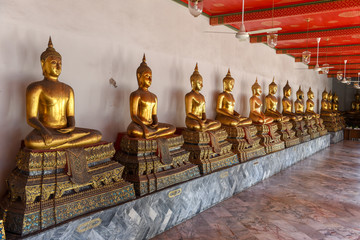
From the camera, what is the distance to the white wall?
293cm

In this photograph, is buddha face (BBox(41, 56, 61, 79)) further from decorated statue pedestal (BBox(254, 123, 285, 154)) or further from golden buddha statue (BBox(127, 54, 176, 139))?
decorated statue pedestal (BBox(254, 123, 285, 154))

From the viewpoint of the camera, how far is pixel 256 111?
22.6ft

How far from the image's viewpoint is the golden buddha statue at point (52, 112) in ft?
8.77

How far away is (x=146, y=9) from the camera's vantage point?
14.1 feet

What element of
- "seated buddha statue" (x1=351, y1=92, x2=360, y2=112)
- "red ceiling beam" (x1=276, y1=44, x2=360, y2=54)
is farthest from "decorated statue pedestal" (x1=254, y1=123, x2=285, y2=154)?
"seated buddha statue" (x1=351, y1=92, x2=360, y2=112)

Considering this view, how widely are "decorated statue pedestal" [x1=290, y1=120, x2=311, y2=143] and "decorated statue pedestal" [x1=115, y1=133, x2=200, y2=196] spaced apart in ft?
17.8

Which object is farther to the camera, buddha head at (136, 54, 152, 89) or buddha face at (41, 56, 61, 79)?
buddha head at (136, 54, 152, 89)

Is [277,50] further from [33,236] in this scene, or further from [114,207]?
[33,236]

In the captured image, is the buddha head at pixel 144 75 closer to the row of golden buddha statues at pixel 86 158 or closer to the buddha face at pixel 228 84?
the row of golden buddha statues at pixel 86 158

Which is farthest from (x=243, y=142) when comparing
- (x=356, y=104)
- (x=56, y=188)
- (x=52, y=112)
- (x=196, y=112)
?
(x=356, y=104)

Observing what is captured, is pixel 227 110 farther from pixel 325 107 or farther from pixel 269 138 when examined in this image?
pixel 325 107

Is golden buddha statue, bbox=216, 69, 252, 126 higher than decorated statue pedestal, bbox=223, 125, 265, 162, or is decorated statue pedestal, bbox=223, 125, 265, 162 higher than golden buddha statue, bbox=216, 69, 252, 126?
golden buddha statue, bbox=216, 69, 252, 126

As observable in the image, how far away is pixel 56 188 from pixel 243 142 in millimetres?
3604

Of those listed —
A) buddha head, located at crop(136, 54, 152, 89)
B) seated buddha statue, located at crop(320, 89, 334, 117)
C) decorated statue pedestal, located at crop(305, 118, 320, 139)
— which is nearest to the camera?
buddha head, located at crop(136, 54, 152, 89)
